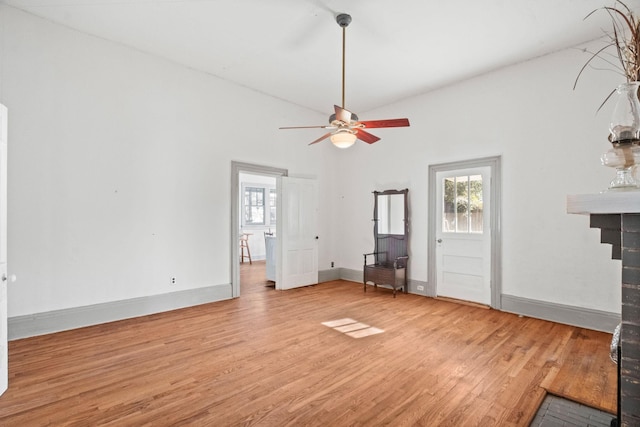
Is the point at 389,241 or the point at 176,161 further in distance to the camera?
the point at 389,241

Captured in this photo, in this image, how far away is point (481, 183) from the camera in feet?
16.2

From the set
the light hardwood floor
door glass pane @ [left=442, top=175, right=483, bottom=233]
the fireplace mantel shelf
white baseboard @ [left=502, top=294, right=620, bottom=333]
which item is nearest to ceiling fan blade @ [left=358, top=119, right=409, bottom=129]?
the fireplace mantel shelf

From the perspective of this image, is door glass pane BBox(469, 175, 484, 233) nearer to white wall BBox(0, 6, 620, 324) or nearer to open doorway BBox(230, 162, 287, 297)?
white wall BBox(0, 6, 620, 324)

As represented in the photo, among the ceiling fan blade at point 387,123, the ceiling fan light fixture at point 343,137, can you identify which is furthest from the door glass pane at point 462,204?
the ceiling fan light fixture at point 343,137

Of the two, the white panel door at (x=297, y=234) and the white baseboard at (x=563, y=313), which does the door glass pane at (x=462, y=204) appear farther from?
the white panel door at (x=297, y=234)

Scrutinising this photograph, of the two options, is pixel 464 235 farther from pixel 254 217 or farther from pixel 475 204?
pixel 254 217

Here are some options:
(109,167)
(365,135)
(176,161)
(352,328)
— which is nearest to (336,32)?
(365,135)

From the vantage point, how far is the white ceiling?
340 centimetres

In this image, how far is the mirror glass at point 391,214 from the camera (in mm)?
5916

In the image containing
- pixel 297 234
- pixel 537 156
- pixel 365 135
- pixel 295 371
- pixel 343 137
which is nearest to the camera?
pixel 295 371

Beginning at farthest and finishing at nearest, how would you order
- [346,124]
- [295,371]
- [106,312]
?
[106,312], [346,124], [295,371]

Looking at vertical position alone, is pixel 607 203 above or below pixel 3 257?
above

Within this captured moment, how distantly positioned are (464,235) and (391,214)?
1407mm

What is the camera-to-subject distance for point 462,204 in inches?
203
